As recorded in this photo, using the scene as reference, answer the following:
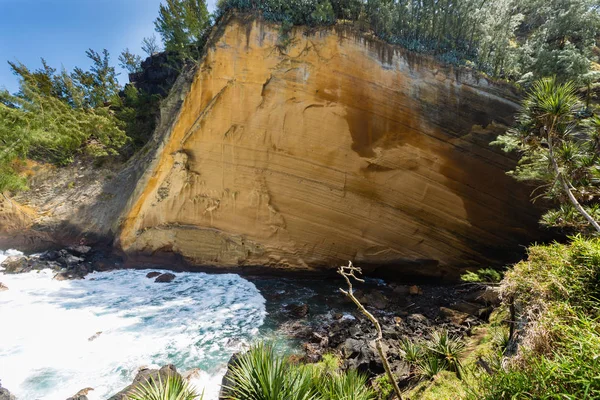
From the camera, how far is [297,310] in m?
8.88

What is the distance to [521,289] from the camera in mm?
4117

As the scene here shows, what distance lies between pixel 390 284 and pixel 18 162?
19.1m

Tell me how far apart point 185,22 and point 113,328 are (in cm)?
1168

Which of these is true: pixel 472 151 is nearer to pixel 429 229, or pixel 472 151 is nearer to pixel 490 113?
pixel 490 113

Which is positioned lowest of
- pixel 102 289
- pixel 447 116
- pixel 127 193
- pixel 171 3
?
pixel 102 289

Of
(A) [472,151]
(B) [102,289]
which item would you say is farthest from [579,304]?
(B) [102,289]

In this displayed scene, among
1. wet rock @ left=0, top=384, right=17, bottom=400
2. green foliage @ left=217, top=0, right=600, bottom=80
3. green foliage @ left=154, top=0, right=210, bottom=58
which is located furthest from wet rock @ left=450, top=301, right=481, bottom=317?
green foliage @ left=154, top=0, right=210, bottom=58

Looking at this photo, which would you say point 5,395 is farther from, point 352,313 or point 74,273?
point 352,313

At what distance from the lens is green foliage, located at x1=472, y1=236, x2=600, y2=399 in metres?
2.24

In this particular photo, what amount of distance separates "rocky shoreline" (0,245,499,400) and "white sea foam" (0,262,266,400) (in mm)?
553

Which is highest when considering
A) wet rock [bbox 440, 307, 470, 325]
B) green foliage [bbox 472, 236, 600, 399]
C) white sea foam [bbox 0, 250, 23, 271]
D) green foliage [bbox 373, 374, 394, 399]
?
green foliage [bbox 472, 236, 600, 399]

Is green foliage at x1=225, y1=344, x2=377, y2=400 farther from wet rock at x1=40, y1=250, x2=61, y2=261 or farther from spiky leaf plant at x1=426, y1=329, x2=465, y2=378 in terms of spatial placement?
wet rock at x1=40, y1=250, x2=61, y2=261

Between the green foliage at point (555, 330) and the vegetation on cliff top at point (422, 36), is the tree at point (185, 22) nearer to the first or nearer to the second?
the vegetation on cliff top at point (422, 36)

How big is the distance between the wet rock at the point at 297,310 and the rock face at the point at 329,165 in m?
2.76
